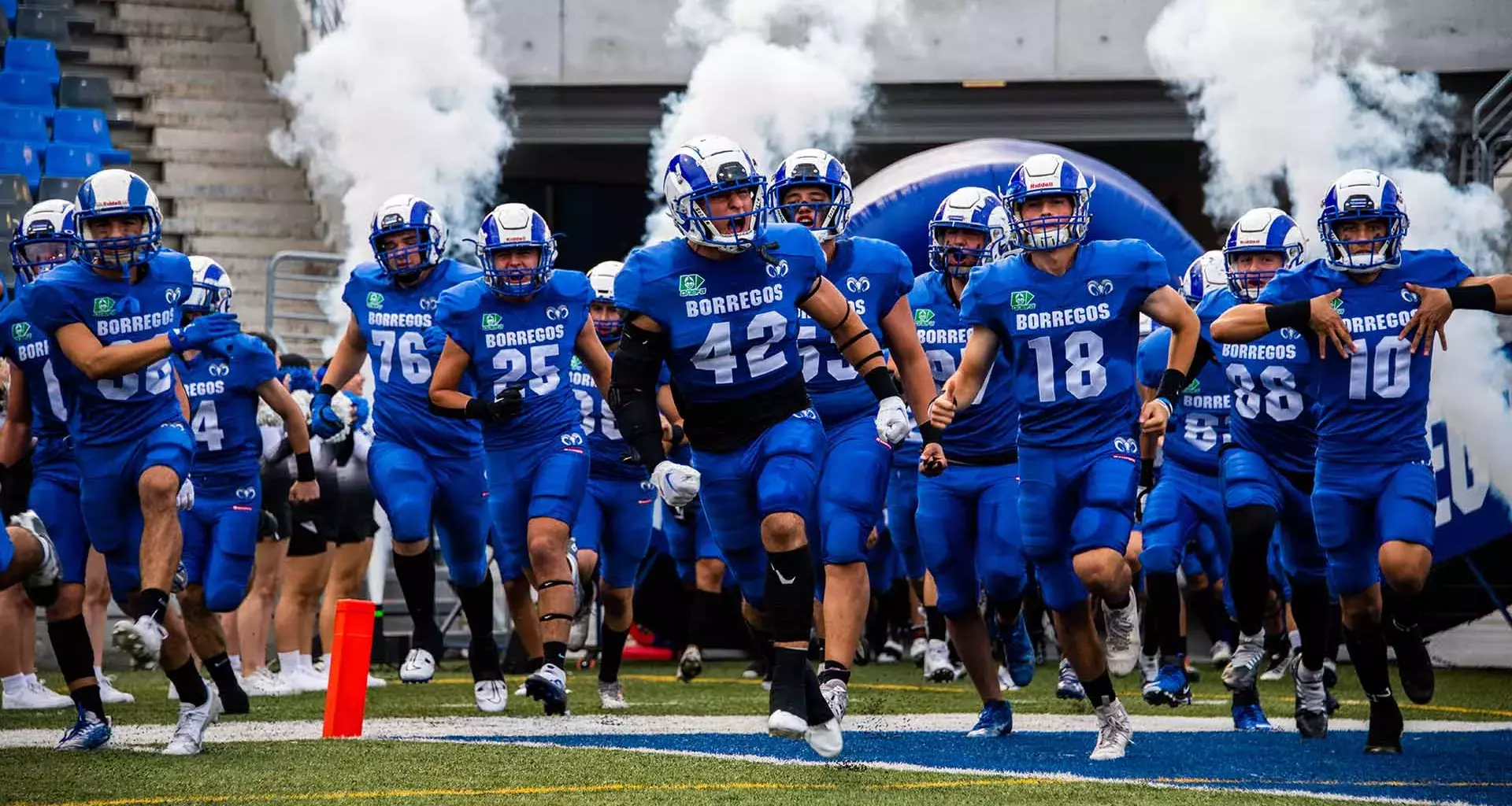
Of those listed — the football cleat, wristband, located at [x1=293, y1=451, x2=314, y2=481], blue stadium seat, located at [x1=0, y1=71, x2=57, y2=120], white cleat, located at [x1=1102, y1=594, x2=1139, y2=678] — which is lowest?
the football cleat

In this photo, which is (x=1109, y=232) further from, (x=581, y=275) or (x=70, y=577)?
(x=70, y=577)

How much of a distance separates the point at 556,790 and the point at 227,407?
390 centimetres

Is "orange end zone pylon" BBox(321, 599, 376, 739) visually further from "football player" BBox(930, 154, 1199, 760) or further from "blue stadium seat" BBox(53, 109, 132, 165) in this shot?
"blue stadium seat" BBox(53, 109, 132, 165)

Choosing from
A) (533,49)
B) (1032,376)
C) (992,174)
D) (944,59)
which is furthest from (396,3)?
(1032,376)

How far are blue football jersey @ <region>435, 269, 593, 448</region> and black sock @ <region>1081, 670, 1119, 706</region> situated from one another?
271 centimetres

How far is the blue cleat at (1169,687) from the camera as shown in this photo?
8172 millimetres

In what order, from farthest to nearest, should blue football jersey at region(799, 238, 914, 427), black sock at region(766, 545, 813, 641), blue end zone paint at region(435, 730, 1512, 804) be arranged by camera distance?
blue football jersey at region(799, 238, 914, 427), black sock at region(766, 545, 813, 641), blue end zone paint at region(435, 730, 1512, 804)

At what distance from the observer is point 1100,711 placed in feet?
21.2

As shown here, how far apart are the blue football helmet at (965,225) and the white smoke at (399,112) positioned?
361 inches

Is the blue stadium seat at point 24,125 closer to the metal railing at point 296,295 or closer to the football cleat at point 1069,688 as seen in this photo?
the metal railing at point 296,295

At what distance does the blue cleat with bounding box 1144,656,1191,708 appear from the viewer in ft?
26.8

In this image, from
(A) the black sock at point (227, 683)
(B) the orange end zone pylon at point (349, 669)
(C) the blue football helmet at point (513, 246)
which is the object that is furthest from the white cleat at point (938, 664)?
(B) the orange end zone pylon at point (349, 669)

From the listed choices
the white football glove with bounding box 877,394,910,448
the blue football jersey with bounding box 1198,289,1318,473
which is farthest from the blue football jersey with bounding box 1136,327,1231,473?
the white football glove with bounding box 877,394,910,448

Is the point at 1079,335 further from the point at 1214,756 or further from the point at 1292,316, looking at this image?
the point at 1214,756
